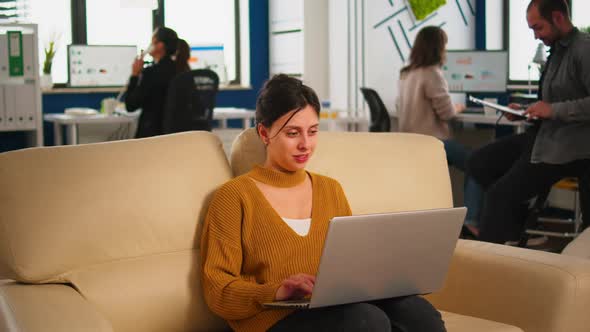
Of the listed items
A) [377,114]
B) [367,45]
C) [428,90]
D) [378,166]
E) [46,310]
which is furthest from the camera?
[367,45]

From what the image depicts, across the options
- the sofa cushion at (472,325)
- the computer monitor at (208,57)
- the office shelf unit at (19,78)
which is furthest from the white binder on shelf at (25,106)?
the sofa cushion at (472,325)

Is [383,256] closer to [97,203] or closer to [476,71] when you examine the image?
[97,203]

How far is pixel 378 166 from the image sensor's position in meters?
2.32

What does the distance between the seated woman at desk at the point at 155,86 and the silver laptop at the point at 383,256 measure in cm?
354

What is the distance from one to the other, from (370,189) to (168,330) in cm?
68

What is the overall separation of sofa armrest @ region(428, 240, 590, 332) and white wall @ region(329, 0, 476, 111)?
4.35 meters

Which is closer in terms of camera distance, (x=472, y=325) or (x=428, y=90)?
(x=472, y=325)

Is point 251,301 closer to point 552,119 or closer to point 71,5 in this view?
point 552,119

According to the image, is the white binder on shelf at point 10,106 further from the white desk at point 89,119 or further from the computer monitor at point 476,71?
the computer monitor at point 476,71

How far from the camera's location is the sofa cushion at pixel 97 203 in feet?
5.99

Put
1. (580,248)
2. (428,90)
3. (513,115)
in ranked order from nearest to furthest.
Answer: (580,248) → (513,115) → (428,90)

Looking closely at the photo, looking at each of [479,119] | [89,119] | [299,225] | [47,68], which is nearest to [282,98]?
[299,225]

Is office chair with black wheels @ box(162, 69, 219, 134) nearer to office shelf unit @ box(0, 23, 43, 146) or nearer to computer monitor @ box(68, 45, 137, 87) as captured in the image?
office shelf unit @ box(0, 23, 43, 146)

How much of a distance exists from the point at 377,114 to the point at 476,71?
892 mm
